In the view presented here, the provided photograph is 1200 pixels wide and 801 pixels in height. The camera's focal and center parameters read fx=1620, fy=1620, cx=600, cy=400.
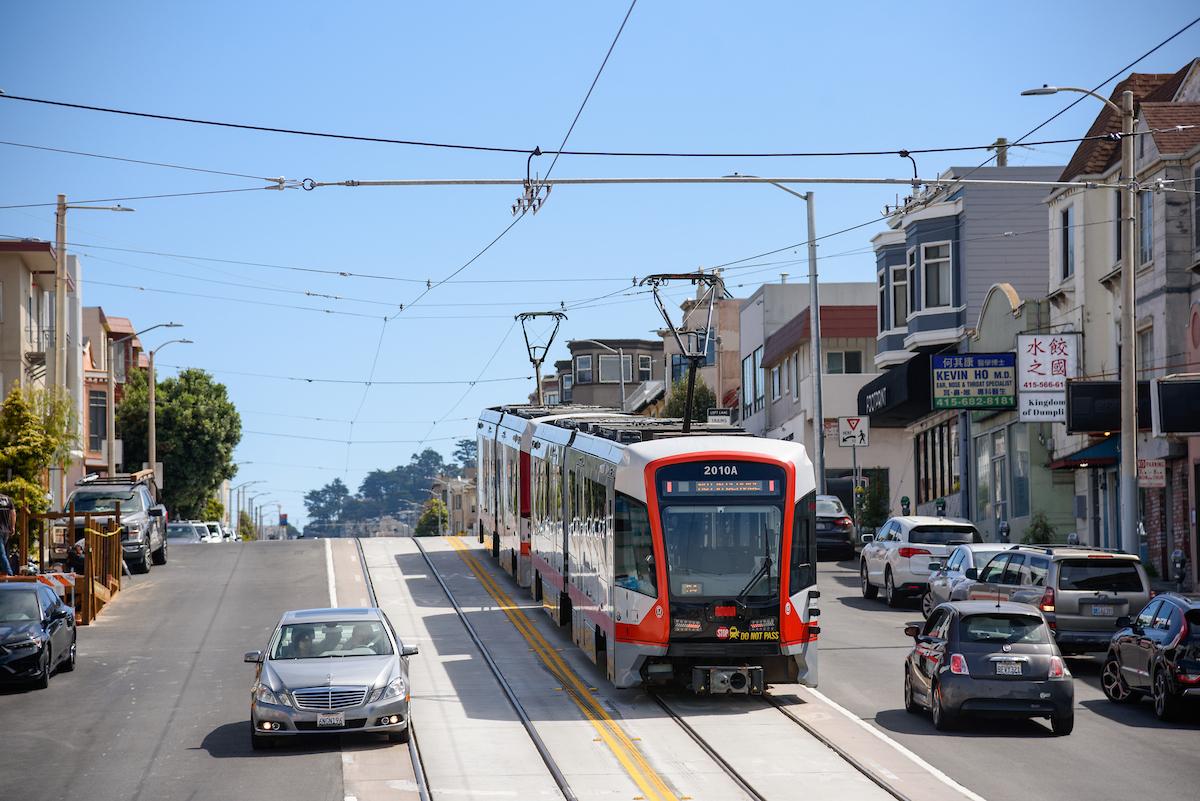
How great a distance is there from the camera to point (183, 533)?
178ft

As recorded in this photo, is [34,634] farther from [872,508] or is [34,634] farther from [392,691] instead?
[872,508]

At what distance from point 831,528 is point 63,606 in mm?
23145

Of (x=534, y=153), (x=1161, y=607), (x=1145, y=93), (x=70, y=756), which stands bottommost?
(x=70, y=756)

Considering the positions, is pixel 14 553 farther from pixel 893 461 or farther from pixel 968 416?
pixel 893 461

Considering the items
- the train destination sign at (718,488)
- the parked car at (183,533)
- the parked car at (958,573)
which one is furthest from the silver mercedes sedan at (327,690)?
the parked car at (183,533)

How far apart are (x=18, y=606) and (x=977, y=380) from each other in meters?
→ 24.9

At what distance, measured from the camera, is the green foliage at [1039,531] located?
40.7 m

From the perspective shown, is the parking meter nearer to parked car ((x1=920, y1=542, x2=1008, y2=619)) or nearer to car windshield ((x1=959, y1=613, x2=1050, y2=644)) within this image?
parked car ((x1=920, y1=542, x2=1008, y2=619))

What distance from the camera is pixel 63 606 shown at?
1013 inches

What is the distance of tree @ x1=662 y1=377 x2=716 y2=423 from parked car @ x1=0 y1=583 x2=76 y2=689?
155ft

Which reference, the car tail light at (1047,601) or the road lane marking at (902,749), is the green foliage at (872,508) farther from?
Answer: the road lane marking at (902,749)

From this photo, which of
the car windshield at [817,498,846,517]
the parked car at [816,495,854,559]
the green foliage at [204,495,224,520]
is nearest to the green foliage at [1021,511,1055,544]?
the parked car at [816,495,854,559]

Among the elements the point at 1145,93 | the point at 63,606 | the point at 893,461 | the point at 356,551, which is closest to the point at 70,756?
the point at 63,606

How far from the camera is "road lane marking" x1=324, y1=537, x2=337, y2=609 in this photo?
34.3 metres
